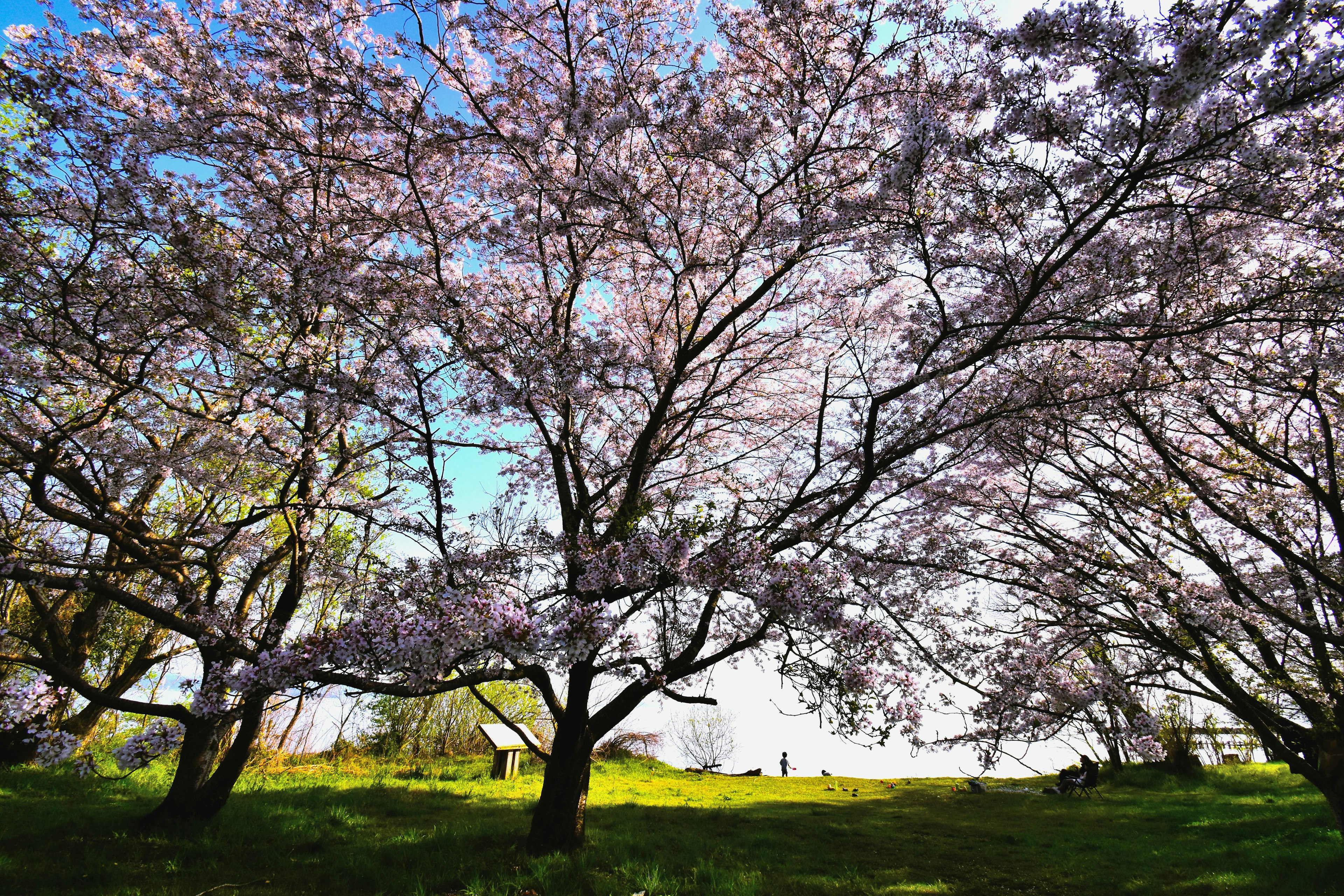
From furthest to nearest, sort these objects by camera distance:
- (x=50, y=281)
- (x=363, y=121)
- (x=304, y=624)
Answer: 1. (x=304, y=624)
2. (x=363, y=121)
3. (x=50, y=281)

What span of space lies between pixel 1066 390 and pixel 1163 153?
10.2 feet

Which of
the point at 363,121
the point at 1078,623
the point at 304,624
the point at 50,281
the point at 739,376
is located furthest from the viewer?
the point at 304,624

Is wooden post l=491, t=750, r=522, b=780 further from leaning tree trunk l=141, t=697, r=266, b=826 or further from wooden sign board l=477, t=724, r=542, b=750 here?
leaning tree trunk l=141, t=697, r=266, b=826

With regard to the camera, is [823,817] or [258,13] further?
[823,817]

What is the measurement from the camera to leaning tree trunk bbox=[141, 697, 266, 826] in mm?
7816

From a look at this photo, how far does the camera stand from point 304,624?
15172 millimetres

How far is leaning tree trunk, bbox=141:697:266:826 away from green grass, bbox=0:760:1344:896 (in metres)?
0.28

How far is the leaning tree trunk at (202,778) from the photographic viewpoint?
782 centimetres

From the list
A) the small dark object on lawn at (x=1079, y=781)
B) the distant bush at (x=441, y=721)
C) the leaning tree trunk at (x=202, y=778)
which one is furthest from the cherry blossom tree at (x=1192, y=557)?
the distant bush at (x=441, y=721)

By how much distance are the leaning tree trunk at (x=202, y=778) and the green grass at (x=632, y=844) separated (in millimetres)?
282

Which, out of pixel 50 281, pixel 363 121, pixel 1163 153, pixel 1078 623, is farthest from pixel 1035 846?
pixel 50 281

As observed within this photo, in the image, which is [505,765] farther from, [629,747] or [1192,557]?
[1192,557]

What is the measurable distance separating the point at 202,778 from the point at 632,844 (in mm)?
5641

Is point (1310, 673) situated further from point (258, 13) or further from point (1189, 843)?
point (258, 13)
